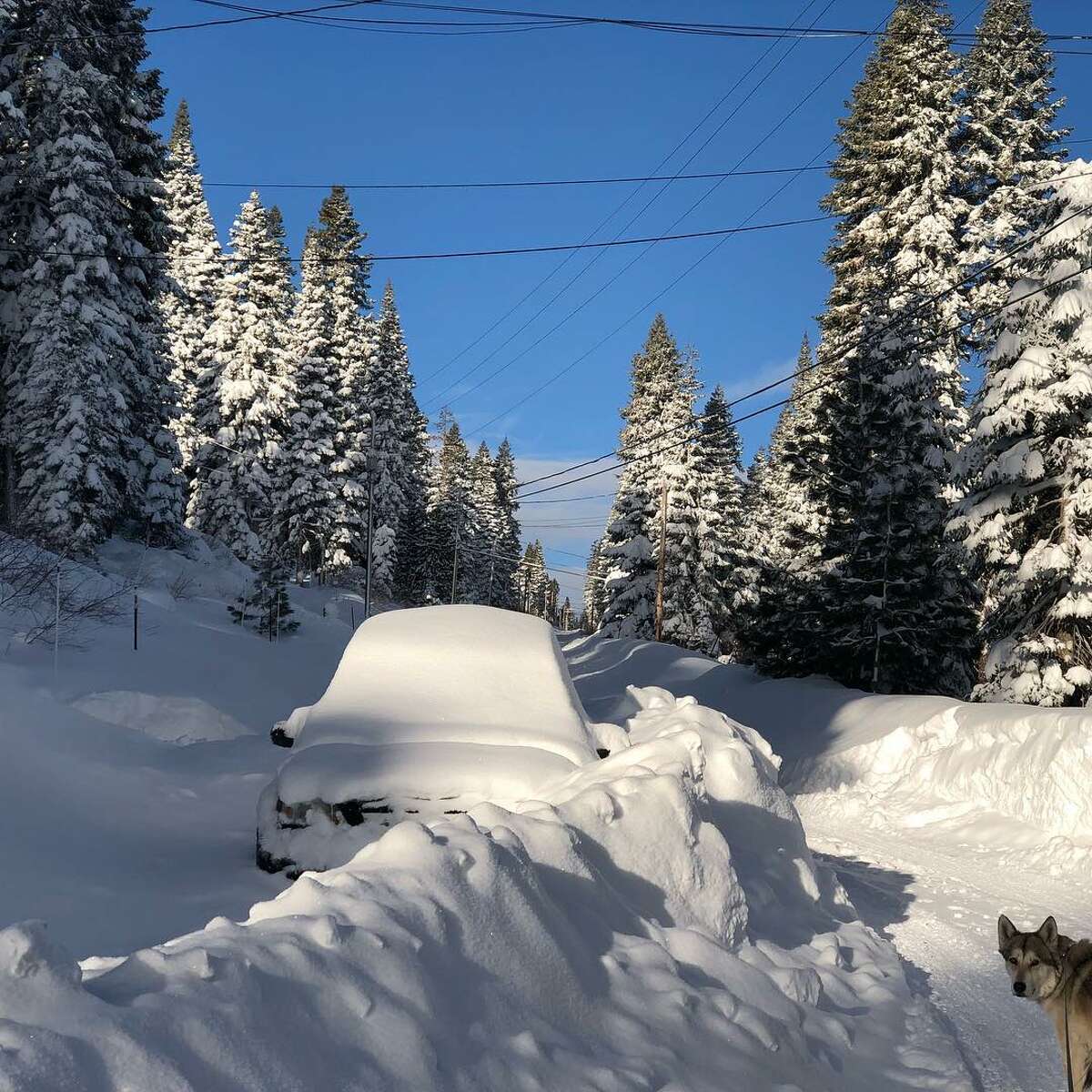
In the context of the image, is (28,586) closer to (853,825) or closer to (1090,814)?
(853,825)

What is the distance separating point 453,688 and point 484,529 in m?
65.2

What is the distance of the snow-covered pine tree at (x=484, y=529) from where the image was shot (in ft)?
229

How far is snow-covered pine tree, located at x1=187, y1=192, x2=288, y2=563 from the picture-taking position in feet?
124

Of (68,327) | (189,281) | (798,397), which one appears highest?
(189,281)

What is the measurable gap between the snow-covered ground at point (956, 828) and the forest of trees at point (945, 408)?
2.14 meters

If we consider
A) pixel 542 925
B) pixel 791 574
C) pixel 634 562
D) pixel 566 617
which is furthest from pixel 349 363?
pixel 566 617

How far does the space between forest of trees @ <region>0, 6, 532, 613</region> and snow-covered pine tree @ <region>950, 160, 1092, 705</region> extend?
11812 mm

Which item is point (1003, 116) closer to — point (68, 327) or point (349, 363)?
point (68, 327)

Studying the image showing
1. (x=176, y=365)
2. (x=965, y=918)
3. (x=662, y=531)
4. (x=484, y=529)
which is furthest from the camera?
(x=484, y=529)

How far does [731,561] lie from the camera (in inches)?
1480

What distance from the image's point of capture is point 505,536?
81.1 m

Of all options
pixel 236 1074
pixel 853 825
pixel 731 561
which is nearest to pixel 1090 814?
pixel 853 825

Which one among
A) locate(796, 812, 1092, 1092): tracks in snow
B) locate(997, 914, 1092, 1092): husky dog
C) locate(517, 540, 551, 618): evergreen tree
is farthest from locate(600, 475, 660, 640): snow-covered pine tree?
locate(517, 540, 551, 618): evergreen tree

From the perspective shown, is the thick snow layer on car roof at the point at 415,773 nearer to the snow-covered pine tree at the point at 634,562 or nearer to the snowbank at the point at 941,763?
the snowbank at the point at 941,763
